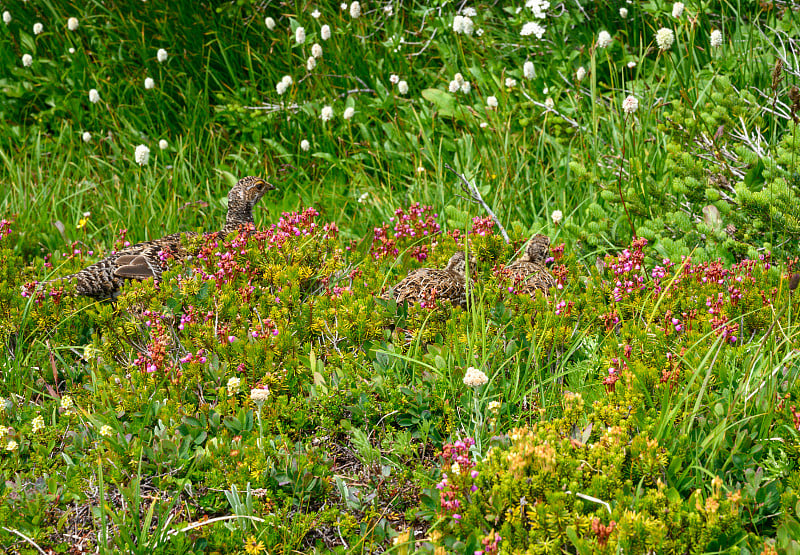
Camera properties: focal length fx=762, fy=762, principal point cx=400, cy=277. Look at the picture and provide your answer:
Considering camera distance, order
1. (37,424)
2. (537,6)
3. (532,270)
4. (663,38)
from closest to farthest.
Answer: (37,424) → (532,270) → (663,38) → (537,6)

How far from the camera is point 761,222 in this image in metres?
4.34

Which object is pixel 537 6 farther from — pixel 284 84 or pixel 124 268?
pixel 124 268

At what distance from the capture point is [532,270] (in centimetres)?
459

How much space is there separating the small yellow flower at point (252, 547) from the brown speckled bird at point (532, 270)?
6.83ft

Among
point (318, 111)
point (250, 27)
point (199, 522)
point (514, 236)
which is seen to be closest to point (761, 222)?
point (514, 236)

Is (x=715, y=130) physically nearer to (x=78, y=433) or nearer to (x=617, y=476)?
(x=617, y=476)

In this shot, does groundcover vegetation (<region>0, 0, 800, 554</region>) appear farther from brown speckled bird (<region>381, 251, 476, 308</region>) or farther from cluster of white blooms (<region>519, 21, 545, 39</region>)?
cluster of white blooms (<region>519, 21, 545, 39</region>)

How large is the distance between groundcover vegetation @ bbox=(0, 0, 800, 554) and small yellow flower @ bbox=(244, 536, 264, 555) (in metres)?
0.08

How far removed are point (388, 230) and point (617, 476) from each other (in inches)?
115

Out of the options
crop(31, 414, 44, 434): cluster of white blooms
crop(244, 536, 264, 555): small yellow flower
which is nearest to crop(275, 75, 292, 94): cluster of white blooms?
crop(31, 414, 44, 434): cluster of white blooms

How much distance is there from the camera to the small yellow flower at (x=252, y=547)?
277cm

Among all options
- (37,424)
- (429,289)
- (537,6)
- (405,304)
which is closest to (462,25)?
(537,6)

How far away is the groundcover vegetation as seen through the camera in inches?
113

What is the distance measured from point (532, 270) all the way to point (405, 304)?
0.90m
